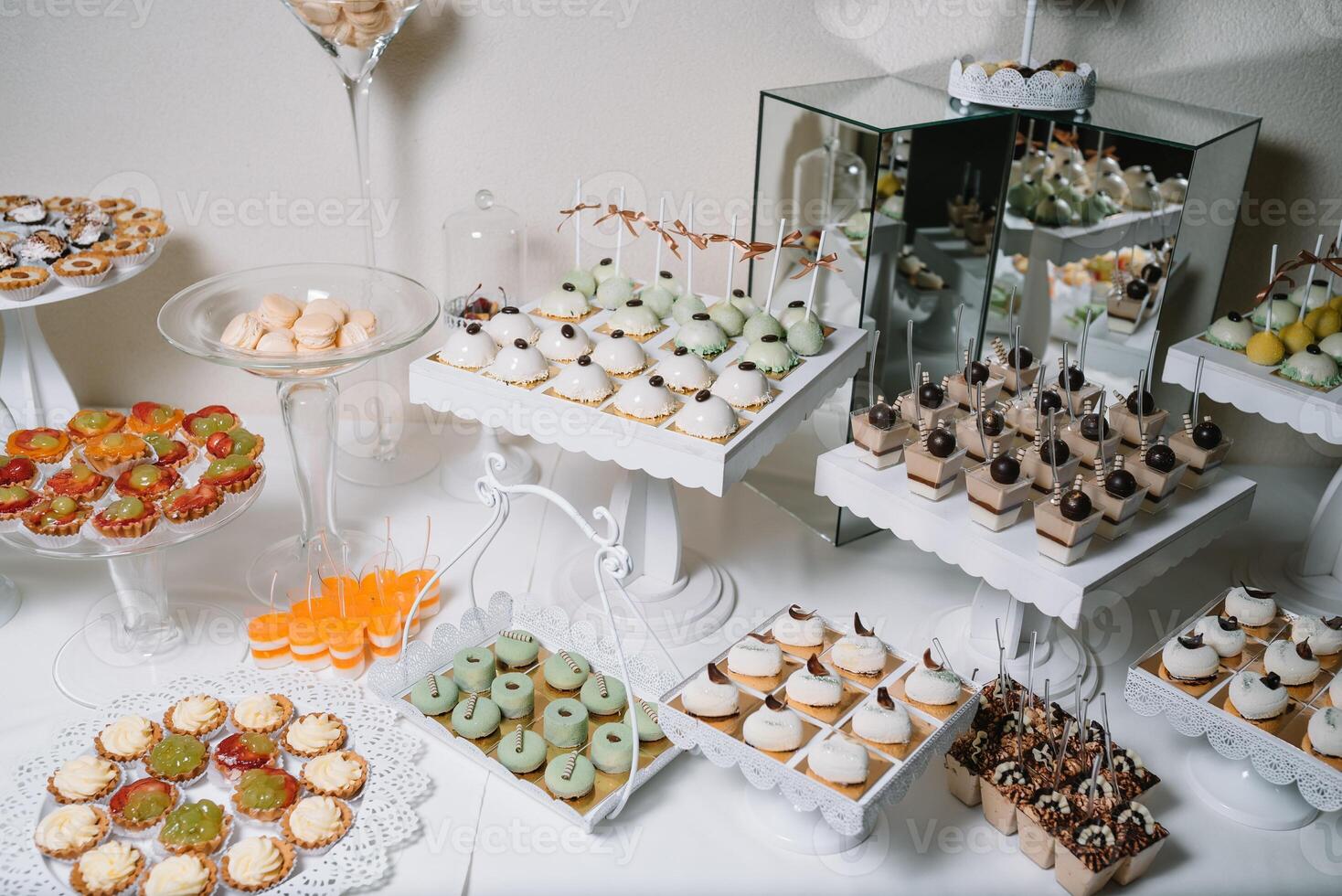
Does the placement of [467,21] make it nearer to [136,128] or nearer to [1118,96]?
[136,128]

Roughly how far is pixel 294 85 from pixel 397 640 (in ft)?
3.47

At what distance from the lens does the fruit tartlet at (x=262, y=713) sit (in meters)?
1.48

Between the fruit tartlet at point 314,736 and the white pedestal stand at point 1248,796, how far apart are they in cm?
110

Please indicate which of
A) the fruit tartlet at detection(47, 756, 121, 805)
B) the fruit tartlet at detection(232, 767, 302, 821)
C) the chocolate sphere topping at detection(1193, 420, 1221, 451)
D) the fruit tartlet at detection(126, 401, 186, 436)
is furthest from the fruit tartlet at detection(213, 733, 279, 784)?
the chocolate sphere topping at detection(1193, 420, 1221, 451)

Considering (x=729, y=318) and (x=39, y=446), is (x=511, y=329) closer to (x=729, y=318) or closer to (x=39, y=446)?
(x=729, y=318)

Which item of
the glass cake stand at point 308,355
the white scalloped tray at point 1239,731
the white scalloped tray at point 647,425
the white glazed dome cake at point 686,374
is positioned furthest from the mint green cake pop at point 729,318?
the white scalloped tray at point 1239,731

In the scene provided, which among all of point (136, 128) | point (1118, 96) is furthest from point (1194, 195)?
point (136, 128)

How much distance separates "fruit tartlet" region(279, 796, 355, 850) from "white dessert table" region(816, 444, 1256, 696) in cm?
74

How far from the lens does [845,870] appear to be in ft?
4.49

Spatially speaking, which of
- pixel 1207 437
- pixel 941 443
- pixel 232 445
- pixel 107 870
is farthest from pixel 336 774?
pixel 1207 437

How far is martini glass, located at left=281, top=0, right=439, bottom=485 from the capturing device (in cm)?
175

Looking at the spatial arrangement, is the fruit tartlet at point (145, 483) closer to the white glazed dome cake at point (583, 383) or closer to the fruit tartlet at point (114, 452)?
the fruit tartlet at point (114, 452)

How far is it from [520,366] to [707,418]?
291 millimetres

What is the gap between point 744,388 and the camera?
159cm
